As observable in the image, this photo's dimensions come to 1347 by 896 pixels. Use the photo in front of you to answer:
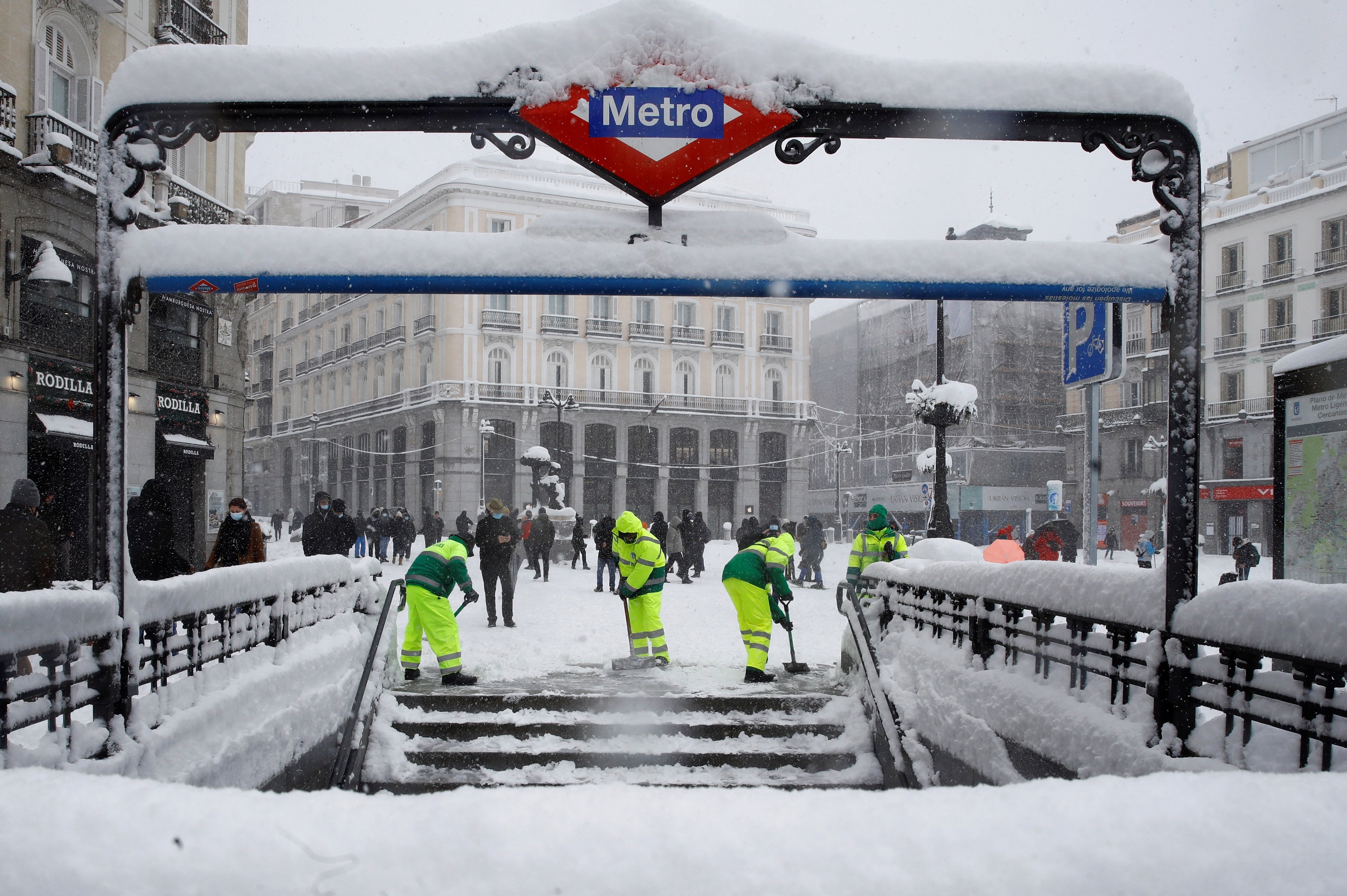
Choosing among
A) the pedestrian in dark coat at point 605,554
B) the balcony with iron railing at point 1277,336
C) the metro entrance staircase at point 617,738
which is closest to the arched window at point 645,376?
the balcony with iron railing at point 1277,336

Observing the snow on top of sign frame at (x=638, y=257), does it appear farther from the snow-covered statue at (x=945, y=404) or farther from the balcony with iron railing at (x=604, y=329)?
the balcony with iron railing at (x=604, y=329)

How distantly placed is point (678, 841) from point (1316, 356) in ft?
19.0

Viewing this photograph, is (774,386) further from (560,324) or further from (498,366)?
(498,366)

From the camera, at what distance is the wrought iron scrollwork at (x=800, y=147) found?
14.4 ft

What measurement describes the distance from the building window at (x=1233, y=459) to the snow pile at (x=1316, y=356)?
39542mm

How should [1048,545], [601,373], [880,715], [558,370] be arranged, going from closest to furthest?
1. [880,715]
2. [1048,545]
3. [558,370]
4. [601,373]

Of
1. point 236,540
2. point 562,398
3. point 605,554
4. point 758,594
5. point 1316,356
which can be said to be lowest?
point 605,554

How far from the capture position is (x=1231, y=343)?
42.0 meters

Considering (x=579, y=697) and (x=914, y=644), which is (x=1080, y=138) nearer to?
(x=914, y=644)

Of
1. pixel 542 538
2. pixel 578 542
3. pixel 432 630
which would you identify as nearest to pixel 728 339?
pixel 578 542

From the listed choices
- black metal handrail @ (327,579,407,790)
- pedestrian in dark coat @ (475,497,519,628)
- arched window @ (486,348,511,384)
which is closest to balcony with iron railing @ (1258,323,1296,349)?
arched window @ (486,348,511,384)

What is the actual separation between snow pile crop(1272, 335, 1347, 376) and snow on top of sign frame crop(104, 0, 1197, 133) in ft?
7.89

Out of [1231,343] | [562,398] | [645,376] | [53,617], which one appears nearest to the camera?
[53,617]

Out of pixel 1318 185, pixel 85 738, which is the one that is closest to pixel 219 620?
pixel 85 738
